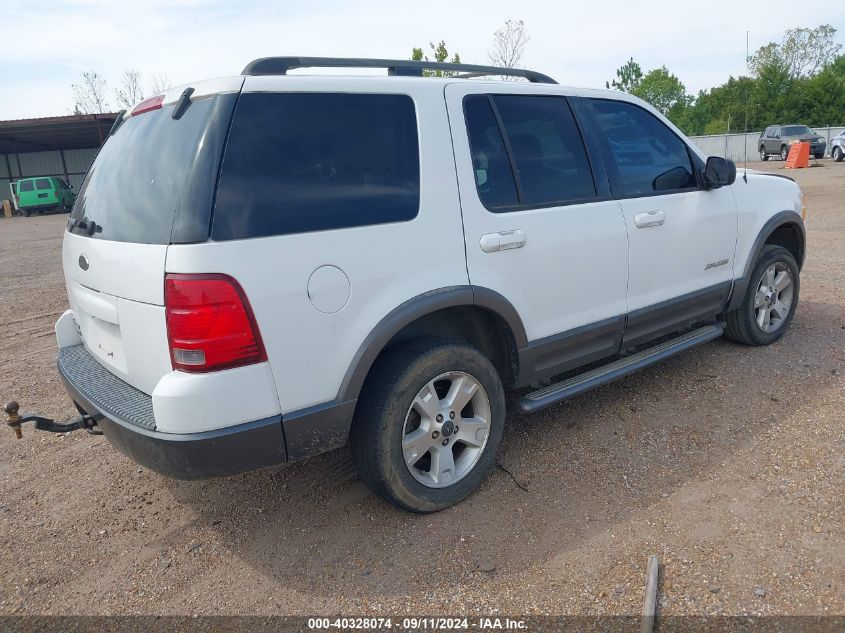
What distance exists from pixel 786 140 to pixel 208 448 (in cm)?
3359

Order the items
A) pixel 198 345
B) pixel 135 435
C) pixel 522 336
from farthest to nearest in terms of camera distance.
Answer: pixel 522 336 → pixel 135 435 → pixel 198 345

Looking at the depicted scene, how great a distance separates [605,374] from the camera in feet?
12.0

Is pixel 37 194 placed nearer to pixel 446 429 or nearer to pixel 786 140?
pixel 446 429

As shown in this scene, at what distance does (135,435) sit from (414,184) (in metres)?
1.55

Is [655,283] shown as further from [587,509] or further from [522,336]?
[587,509]

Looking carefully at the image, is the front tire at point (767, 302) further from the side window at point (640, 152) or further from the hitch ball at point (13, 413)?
the hitch ball at point (13, 413)

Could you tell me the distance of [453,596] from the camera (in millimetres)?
2498

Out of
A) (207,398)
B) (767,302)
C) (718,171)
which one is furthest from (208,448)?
(767,302)

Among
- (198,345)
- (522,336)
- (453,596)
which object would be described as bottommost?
(453,596)

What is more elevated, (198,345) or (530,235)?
(530,235)

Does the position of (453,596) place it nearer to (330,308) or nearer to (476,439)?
(476,439)

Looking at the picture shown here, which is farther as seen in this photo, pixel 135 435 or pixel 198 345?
pixel 135 435

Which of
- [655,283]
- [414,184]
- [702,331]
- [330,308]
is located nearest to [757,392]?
[702,331]

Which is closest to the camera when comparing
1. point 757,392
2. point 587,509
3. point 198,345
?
point 198,345
